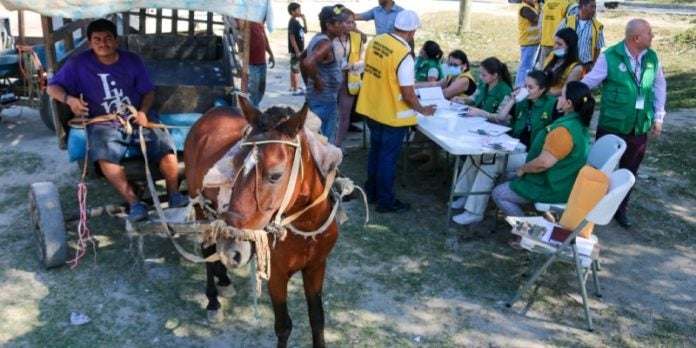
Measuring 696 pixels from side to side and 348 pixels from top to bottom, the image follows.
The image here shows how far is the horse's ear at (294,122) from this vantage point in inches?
114

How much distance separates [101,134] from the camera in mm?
4770

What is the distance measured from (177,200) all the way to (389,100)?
218cm

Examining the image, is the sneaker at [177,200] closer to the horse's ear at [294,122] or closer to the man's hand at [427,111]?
the horse's ear at [294,122]

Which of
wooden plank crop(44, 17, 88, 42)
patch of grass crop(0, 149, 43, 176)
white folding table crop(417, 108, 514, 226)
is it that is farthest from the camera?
patch of grass crop(0, 149, 43, 176)

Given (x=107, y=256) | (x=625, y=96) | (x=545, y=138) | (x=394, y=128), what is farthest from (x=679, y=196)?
(x=107, y=256)

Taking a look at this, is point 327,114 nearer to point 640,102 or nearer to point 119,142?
point 119,142

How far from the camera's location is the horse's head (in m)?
2.75

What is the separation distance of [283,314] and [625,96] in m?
3.83

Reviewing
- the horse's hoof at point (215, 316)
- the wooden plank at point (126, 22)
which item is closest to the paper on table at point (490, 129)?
the horse's hoof at point (215, 316)

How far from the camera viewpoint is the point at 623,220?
19.6 ft

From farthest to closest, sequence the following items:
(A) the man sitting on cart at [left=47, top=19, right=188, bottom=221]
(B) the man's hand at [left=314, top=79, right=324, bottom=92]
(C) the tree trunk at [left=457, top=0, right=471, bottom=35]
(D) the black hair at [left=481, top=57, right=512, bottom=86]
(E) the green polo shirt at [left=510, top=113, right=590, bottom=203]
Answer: (C) the tree trunk at [left=457, top=0, right=471, bottom=35]
(B) the man's hand at [left=314, top=79, right=324, bottom=92]
(D) the black hair at [left=481, top=57, right=512, bottom=86]
(E) the green polo shirt at [left=510, top=113, right=590, bottom=203]
(A) the man sitting on cart at [left=47, top=19, right=188, bottom=221]

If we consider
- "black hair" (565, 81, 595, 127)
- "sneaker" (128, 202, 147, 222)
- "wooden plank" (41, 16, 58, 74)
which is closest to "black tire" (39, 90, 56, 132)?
"wooden plank" (41, 16, 58, 74)

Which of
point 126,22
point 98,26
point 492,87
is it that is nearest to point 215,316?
point 98,26

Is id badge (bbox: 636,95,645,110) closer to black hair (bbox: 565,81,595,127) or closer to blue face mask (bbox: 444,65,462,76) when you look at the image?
black hair (bbox: 565,81,595,127)
